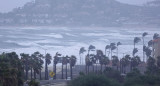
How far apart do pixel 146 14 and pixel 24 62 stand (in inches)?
2284

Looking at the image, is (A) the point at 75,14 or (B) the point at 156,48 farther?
(A) the point at 75,14

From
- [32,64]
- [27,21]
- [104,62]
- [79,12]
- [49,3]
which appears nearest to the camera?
[32,64]

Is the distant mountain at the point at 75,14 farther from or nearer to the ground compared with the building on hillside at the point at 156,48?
farther from the ground

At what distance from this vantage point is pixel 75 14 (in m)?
91.0

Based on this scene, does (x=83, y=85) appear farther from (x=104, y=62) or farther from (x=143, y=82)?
(x=104, y=62)

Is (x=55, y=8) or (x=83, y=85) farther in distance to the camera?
(x=55, y=8)

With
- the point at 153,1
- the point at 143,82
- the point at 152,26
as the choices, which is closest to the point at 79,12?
the point at 153,1

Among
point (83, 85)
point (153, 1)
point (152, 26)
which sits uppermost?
point (153, 1)

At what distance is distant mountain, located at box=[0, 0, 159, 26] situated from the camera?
74.0 meters

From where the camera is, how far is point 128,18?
7550 cm

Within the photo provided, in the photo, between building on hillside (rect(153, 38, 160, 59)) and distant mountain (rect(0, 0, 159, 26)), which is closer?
building on hillside (rect(153, 38, 160, 59))

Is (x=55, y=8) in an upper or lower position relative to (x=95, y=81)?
upper

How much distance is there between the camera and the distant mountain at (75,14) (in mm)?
74000

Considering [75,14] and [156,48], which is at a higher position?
A: [75,14]
